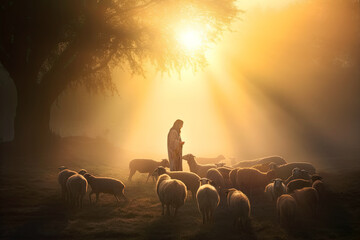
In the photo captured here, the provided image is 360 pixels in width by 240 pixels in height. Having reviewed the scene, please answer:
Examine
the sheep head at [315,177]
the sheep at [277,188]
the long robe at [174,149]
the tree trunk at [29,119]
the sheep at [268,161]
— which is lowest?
the sheep at [277,188]

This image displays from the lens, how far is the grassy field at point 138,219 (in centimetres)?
720

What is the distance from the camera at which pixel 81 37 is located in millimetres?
15508

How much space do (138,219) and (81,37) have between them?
394 inches

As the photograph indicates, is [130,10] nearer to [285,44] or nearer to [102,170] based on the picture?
[102,170]

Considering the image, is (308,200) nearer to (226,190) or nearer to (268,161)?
(226,190)

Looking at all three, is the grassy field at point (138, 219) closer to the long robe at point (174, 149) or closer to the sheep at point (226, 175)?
the long robe at point (174, 149)

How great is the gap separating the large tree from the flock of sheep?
6303mm

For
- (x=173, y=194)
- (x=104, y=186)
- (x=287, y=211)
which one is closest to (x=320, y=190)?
(x=287, y=211)

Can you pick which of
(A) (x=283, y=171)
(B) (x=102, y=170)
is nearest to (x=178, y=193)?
(A) (x=283, y=171)

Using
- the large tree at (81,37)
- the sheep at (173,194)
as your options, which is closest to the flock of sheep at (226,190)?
the sheep at (173,194)

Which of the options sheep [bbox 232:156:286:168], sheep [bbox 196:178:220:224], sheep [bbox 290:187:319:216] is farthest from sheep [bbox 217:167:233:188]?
sheep [bbox 232:156:286:168]

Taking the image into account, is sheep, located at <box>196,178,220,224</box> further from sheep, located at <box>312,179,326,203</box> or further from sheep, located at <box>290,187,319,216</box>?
sheep, located at <box>312,179,326,203</box>

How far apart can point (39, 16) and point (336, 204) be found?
13005 mm

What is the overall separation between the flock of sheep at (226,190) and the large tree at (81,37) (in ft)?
20.7
